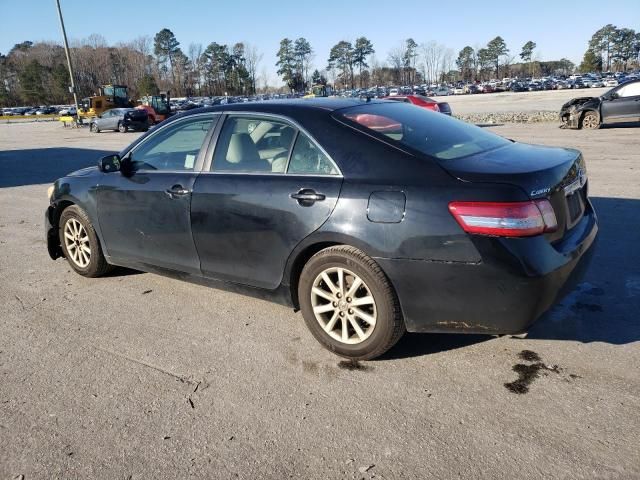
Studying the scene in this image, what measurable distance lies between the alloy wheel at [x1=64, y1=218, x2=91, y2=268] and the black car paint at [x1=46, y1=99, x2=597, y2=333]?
1.43m

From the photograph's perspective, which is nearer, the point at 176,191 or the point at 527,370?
the point at 527,370

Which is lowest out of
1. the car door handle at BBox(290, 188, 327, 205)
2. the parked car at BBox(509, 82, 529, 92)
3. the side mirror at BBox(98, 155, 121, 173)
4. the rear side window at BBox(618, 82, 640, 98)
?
the parked car at BBox(509, 82, 529, 92)

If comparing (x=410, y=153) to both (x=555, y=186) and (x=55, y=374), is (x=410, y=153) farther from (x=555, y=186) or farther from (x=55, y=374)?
(x=55, y=374)

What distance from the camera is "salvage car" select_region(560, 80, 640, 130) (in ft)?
56.0

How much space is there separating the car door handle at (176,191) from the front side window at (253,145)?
0.96ft

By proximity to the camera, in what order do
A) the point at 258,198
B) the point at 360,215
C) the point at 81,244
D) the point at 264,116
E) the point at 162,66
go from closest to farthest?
the point at 360,215 → the point at 258,198 → the point at 264,116 → the point at 81,244 → the point at 162,66

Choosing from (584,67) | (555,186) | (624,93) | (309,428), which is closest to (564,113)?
(624,93)

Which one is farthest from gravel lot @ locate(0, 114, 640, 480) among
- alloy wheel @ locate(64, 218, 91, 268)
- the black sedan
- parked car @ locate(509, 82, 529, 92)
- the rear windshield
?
parked car @ locate(509, 82, 529, 92)

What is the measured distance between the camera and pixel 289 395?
9.93 ft

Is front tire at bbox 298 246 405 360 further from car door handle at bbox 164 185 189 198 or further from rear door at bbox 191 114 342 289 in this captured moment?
car door handle at bbox 164 185 189 198

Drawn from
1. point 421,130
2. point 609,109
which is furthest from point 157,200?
point 609,109

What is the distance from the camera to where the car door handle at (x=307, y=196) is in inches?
129

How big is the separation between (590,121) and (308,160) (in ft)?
57.8

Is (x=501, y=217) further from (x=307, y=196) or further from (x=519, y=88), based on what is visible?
(x=519, y=88)
